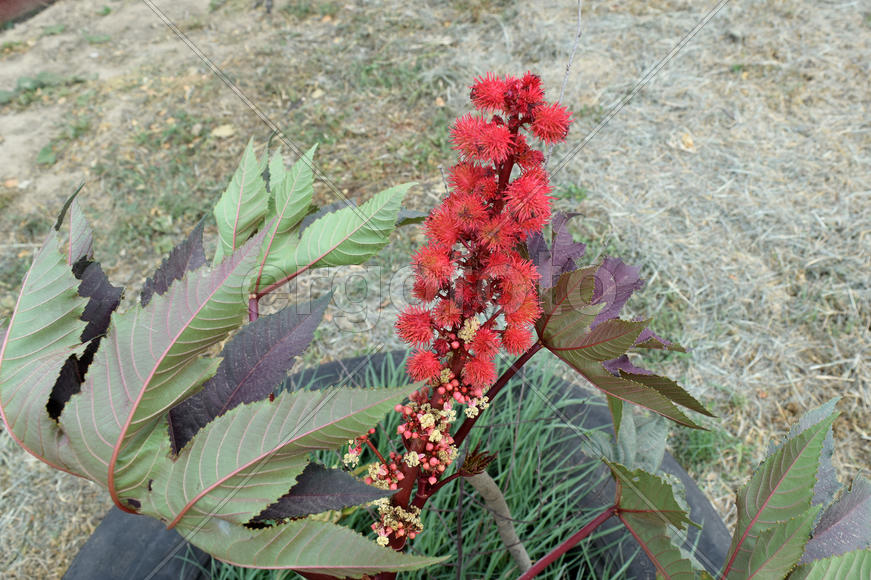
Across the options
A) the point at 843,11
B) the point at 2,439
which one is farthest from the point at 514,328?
the point at 843,11

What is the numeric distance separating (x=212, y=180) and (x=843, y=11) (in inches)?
117

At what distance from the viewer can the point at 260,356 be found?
0.49 m

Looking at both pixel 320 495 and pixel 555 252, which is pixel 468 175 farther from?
pixel 320 495

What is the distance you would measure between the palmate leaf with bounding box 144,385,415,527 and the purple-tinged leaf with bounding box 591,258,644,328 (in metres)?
0.29

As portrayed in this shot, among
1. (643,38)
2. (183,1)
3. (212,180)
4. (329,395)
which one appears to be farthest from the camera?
(183,1)

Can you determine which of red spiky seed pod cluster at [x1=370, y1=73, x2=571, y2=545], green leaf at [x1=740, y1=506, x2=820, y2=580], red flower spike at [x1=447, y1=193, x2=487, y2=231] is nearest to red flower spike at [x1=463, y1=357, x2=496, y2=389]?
red spiky seed pod cluster at [x1=370, y1=73, x2=571, y2=545]

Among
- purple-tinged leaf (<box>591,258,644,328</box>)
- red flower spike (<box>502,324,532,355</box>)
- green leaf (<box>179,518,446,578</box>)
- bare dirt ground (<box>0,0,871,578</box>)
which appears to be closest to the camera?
green leaf (<box>179,518,446,578</box>)

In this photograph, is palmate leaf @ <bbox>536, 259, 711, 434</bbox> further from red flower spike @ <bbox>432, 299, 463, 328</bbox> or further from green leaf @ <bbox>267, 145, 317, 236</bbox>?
green leaf @ <bbox>267, 145, 317, 236</bbox>

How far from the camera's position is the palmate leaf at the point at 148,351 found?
0.41m

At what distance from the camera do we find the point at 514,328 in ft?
1.62

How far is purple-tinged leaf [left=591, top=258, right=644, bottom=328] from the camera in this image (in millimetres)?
594

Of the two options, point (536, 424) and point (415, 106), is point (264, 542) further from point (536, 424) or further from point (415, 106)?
point (415, 106)

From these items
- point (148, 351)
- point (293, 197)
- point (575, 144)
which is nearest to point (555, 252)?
point (293, 197)

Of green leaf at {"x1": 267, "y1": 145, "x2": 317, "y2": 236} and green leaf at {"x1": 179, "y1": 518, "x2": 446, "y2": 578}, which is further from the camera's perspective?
green leaf at {"x1": 267, "y1": 145, "x2": 317, "y2": 236}
